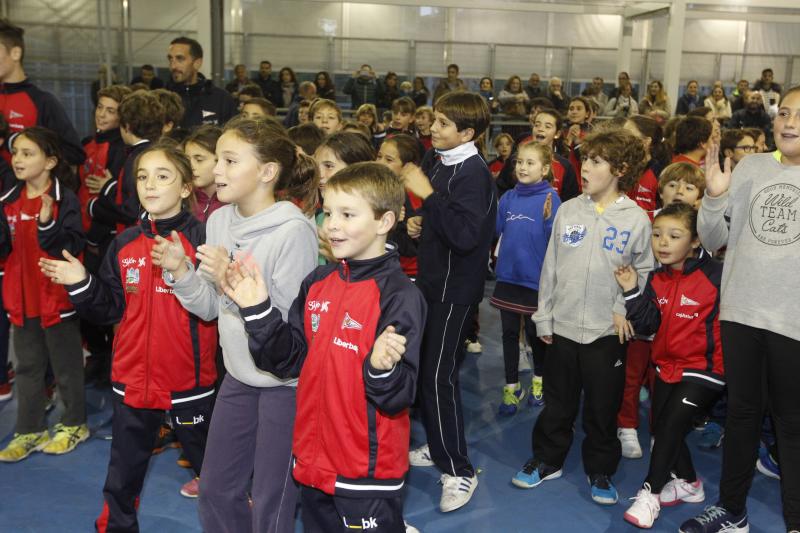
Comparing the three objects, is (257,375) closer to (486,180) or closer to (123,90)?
(486,180)

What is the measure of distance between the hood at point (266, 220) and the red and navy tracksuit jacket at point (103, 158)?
223 cm

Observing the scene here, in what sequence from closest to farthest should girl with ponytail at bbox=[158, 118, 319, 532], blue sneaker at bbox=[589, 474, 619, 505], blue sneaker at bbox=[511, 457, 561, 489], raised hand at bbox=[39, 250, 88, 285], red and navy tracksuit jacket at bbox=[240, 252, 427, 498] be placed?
red and navy tracksuit jacket at bbox=[240, 252, 427, 498] < girl with ponytail at bbox=[158, 118, 319, 532] < raised hand at bbox=[39, 250, 88, 285] < blue sneaker at bbox=[589, 474, 619, 505] < blue sneaker at bbox=[511, 457, 561, 489]

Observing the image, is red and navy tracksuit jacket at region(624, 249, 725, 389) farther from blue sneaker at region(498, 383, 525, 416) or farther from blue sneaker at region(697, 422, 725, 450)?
blue sneaker at region(498, 383, 525, 416)

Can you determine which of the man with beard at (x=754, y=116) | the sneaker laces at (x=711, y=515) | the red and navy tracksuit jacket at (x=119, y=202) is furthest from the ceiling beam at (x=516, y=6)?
the sneaker laces at (x=711, y=515)

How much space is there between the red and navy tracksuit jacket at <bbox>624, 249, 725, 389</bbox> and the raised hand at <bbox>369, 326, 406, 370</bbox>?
62.1 inches

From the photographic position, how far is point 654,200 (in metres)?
5.18

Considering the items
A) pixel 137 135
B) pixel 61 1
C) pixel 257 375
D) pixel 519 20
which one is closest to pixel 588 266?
pixel 257 375

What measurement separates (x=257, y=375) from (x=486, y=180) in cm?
137

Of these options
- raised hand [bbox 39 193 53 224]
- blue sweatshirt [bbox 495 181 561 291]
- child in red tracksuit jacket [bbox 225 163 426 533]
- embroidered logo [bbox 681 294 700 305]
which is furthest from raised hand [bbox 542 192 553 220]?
raised hand [bbox 39 193 53 224]

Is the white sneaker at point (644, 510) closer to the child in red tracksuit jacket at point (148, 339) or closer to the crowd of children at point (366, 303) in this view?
the crowd of children at point (366, 303)

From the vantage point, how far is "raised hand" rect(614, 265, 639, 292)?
3209mm

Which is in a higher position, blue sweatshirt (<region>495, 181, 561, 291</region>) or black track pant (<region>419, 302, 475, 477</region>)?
blue sweatshirt (<region>495, 181, 561, 291</region>)

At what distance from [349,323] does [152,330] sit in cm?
100

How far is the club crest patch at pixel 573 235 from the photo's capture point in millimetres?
3391
